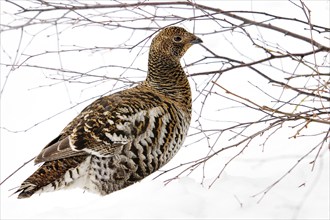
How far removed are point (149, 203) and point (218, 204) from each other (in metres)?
0.39

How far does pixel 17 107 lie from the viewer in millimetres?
7414

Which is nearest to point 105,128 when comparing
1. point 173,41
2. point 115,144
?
point 115,144

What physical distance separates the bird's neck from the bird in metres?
0.02

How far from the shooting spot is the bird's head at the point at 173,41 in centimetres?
496

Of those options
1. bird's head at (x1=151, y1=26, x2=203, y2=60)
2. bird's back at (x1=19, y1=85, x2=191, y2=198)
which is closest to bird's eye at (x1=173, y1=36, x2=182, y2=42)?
bird's head at (x1=151, y1=26, x2=203, y2=60)

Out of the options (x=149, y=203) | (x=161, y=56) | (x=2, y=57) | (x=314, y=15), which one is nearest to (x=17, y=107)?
(x=2, y=57)

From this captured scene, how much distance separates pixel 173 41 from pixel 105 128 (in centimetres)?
93


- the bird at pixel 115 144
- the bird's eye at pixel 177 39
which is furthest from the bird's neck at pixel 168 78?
the bird's eye at pixel 177 39

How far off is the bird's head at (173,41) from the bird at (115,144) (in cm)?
3

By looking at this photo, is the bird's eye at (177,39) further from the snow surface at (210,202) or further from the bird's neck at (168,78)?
the snow surface at (210,202)

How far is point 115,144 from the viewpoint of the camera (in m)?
4.44

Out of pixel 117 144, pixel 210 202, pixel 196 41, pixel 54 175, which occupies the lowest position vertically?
pixel 210 202

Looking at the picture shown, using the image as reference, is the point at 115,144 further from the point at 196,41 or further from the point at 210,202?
the point at 196,41

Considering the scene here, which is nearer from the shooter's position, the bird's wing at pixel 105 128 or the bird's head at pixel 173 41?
the bird's wing at pixel 105 128
